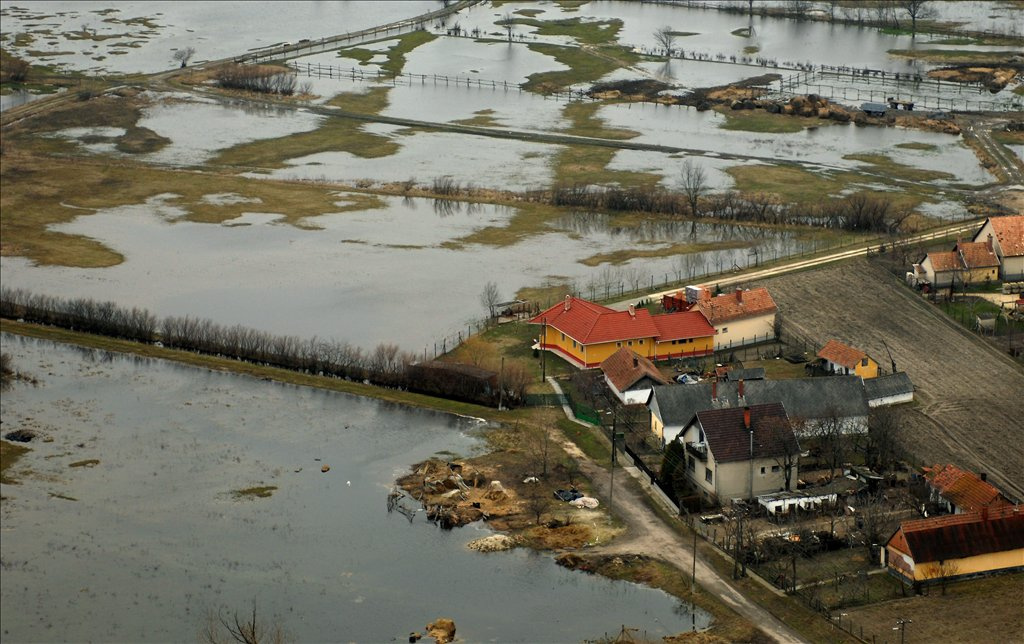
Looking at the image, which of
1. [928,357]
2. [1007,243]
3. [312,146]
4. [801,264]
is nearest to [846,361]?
[928,357]

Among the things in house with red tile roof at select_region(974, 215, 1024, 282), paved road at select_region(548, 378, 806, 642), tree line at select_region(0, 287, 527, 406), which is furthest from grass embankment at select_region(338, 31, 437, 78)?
paved road at select_region(548, 378, 806, 642)

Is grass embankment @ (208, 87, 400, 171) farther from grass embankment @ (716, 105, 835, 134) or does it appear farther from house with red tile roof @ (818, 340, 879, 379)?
house with red tile roof @ (818, 340, 879, 379)

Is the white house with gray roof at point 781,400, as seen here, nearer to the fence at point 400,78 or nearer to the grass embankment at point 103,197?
the grass embankment at point 103,197

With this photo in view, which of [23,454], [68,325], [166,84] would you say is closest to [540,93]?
[166,84]

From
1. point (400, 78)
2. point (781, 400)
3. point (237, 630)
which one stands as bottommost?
point (237, 630)

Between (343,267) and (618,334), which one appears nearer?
(618,334)

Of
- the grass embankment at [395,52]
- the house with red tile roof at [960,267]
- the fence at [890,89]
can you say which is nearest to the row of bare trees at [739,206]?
the house with red tile roof at [960,267]

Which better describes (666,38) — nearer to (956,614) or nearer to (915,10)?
(915,10)

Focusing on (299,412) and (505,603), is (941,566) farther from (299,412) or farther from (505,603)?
(299,412)
